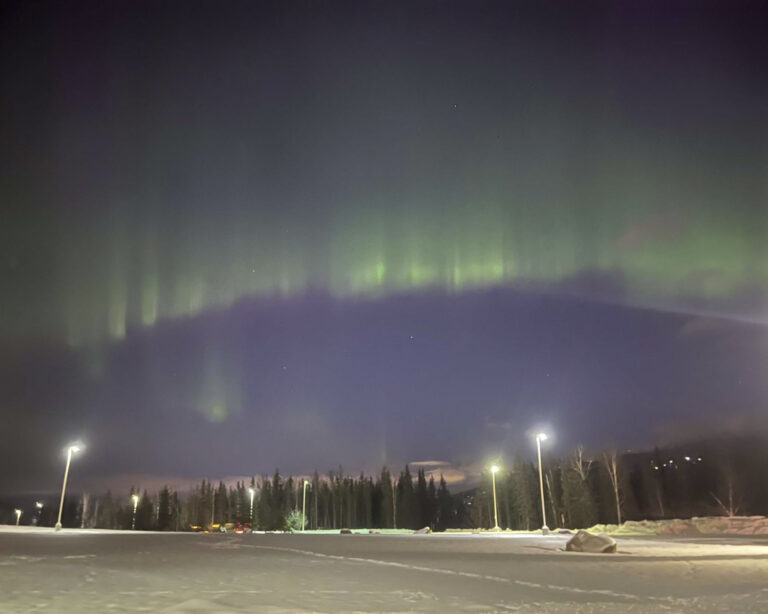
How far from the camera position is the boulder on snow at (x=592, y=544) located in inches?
758

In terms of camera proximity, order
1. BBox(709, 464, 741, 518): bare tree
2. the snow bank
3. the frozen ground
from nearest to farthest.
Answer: the frozen ground
the snow bank
BBox(709, 464, 741, 518): bare tree

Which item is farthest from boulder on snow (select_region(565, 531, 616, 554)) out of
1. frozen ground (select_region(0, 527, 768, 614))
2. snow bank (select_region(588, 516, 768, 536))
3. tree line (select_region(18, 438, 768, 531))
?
tree line (select_region(18, 438, 768, 531))

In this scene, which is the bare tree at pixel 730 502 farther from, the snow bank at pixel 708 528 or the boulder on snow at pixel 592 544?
the boulder on snow at pixel 592 544

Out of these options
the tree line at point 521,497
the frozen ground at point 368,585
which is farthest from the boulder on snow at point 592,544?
the tree line at point 521,497

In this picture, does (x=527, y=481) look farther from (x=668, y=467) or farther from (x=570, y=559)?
(x=570, y=559)

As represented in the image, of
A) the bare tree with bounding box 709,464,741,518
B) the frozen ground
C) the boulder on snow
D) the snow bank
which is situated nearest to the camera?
the frozen ground

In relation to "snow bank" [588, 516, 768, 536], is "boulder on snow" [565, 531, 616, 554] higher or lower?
higher

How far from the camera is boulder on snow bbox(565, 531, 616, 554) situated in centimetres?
1925

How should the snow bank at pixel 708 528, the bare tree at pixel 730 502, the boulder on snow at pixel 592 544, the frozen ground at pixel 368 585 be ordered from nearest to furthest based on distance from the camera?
the frozen ground at pixel 368 585
the boulder on snow at pixel 592 544
the snow bank at pixel 708 528
the bare tree at pixel 730 502

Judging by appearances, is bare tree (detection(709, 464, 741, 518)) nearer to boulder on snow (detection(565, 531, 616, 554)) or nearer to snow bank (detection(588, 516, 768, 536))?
snow bank (detection(588, 516, 768, 536))

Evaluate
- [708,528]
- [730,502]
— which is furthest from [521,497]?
[708,528]

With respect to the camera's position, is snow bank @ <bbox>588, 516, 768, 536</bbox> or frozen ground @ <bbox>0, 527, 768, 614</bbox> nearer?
frozen ground @ <bbox>0, 527, 768, 614</bbox>

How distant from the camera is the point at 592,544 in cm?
1983

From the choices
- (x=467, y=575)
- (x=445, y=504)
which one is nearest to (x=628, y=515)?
(x=445, y=504)
